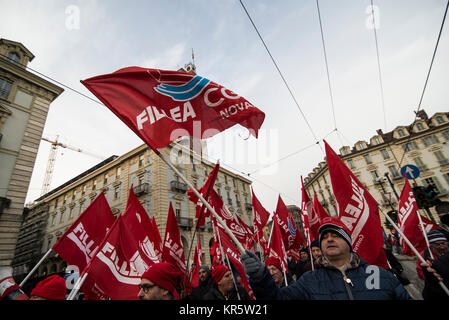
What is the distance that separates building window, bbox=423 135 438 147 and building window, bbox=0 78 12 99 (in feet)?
174

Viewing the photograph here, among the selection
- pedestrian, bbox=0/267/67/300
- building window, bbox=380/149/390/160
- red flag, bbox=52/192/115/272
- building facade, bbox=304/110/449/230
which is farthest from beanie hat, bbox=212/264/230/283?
building window, bbox=380/149/390/160

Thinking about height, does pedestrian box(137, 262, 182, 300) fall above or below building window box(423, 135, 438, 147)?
below

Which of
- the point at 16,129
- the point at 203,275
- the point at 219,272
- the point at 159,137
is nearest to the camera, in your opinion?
the point at 159,137

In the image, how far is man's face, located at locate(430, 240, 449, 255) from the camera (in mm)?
3622

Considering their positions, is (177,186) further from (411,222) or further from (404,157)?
(404,157)

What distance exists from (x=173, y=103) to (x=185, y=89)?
0.33 meters

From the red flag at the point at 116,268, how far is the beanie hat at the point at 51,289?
291 mm

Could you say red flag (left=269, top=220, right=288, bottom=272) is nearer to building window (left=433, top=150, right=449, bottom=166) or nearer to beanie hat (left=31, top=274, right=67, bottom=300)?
beanie hat (left=31, top=274, right=67, bottom=300)

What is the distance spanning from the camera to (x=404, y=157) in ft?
118

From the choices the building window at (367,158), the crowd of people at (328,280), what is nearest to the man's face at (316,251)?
the crowd of people at (328,280)

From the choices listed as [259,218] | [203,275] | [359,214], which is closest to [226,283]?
[203,275]

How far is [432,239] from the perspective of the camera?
381cm

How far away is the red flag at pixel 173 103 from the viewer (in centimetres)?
299

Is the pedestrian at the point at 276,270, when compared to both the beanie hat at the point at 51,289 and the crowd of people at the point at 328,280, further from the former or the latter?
the beanie hat at the point at 51,289
